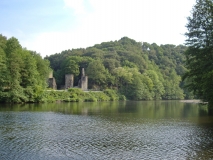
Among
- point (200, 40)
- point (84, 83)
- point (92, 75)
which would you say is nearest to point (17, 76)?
point (200, 40)

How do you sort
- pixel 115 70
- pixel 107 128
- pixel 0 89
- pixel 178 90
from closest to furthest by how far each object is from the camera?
1. pixel 107 128
2. pixel 0 89
3. pixel 115 70
4. pixel 178 90

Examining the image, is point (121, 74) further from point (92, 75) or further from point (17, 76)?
point (17, 76)

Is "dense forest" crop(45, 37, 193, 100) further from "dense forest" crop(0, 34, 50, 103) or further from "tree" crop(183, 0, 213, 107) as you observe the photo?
"tree" crop(183, 0, 213, 107)

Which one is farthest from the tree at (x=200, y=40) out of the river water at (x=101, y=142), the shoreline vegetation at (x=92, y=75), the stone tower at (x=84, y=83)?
the stone tower at (x=84, y=83)

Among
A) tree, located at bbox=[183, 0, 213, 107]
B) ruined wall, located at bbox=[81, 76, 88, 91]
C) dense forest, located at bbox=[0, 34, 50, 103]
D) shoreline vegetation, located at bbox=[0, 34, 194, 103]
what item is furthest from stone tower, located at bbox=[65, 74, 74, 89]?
tree, located at bbox=[183, 0, 213, 107]

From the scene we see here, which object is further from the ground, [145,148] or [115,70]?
[115,70]

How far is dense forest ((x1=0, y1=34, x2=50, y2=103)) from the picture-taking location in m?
54.2

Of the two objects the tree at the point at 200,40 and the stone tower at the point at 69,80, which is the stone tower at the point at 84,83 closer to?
the stone tower at the point at 69,80

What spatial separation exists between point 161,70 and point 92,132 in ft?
402

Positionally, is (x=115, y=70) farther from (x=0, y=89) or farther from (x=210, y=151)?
(x=210, y=151)

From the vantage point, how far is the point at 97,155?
15609 mm

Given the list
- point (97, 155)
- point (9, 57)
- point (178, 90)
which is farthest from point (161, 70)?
point (97, 155)

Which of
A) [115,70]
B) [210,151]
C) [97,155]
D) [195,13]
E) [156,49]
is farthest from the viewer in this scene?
[156,49]

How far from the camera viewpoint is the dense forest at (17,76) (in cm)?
5425
